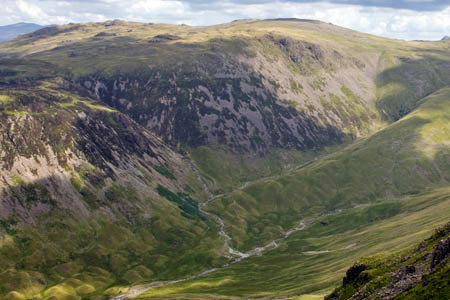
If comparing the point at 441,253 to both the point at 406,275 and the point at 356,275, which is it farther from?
the point at 356,275

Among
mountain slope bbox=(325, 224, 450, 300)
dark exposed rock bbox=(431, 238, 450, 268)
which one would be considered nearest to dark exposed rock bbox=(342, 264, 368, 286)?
mountain slope bbox=(325, 224, 450, 300)

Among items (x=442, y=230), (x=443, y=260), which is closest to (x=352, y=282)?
(x=442, y=230)

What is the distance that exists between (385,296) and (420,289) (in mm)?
11432

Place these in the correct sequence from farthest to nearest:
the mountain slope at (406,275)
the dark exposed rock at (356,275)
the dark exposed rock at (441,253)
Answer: the dark exposed rock at (356,275) < the dark exposed rock at (441,253) < the mountain slope at (406,275)

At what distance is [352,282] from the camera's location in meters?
141

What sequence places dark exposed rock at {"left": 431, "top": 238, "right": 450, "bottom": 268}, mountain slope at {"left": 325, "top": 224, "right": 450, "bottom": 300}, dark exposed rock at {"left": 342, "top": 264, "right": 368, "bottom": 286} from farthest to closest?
1. dark exposed rock at {"left": 342, "top": 264, "right": 368, "bottom": 286}
2. dark exposed rock at {"left": 431, "top": 238, "right": 450, "bottom": 268}
3. mountain slope at {"left": 325, "top": 224, "right": 450, "bottom": 300}

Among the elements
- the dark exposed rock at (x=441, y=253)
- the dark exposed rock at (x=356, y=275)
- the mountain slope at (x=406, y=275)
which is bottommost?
the dark exposed rock at (x=356, y=275)

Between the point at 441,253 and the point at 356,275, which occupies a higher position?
the point at 441,253

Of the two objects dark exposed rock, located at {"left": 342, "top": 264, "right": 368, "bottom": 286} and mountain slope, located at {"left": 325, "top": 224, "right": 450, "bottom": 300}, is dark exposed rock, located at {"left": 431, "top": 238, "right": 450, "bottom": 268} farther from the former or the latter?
dark exposed rock, located at {"left": 342, "top": 264, "right": 368, "bottom": 286}

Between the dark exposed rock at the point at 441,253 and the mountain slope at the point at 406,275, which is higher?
the dark exposed rock at the point at 441,253

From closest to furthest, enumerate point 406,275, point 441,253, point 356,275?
point 441,253 < point 406,275 < point 356,275

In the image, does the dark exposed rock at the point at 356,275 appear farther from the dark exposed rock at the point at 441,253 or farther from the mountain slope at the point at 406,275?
the dark exposed rock at the point at 441,253

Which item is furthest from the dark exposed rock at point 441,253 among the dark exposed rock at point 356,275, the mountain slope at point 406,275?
the dark exposed rock at point 356,275

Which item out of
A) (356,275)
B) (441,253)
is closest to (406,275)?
(441,253)
